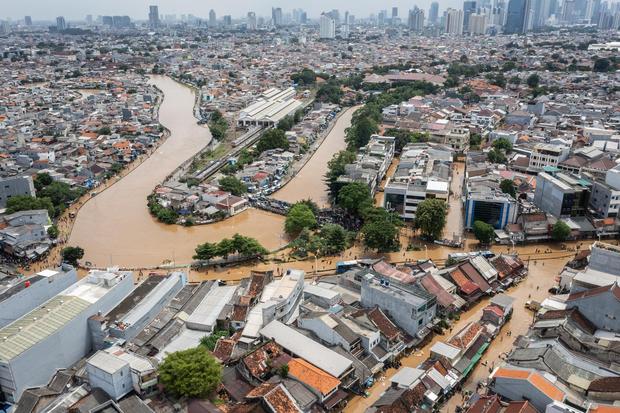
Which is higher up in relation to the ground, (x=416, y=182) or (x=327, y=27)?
(x=327, y=27)

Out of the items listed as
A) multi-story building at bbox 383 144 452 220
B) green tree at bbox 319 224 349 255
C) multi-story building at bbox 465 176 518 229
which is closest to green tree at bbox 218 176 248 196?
green tree at bbox 319 224 349 255

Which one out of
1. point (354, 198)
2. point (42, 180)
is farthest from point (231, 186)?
point (42, 180)

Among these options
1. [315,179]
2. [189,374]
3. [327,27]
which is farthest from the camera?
[327,27]

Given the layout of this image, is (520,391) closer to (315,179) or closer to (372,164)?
(372,164)

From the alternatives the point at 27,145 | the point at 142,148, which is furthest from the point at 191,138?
the point at 27,145

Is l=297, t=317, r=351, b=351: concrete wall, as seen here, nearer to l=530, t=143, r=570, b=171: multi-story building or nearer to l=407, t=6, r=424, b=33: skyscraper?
l=530, t=143, r=570, b=171: multi-story building

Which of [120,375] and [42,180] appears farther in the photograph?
[42,180]

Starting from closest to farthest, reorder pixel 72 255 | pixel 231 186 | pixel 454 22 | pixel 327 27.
A: pixel 72 255, pixel 231 186, pixel 327 27, pixel 454 22
